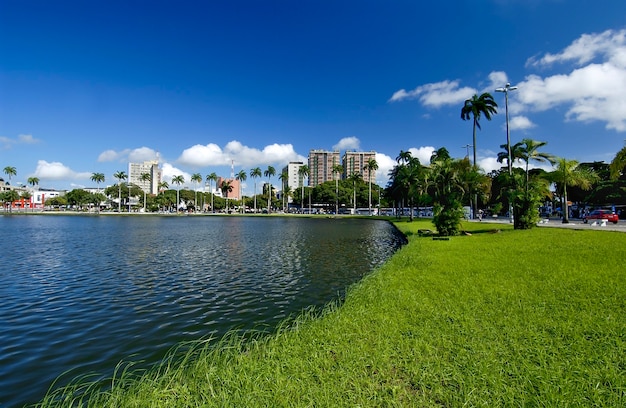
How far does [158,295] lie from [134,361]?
5948 millimetres

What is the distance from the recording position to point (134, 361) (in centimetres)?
773

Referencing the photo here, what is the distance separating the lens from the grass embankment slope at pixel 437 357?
4633mm

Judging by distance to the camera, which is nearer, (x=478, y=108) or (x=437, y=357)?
(x=437, y=357)

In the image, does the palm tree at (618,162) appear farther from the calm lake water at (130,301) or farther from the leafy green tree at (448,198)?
the calm lake water at (130,301)

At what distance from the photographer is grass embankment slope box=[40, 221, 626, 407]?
15.2ft

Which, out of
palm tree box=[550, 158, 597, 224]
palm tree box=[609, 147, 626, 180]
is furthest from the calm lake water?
palm tree box=[550, 158, 597, 224]

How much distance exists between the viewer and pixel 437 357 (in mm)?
5633

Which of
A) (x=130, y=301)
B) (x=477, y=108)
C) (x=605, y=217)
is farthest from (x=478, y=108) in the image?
(x=130, y=301)

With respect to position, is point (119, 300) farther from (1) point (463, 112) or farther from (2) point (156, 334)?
(1) point (463, 112)

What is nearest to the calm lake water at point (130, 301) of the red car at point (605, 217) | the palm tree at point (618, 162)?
the palm tree at point (618, 162)

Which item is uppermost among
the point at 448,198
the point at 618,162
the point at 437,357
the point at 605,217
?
the point at 618,162

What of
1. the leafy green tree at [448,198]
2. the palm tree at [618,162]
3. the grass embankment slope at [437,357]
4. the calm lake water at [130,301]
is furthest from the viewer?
the leafy green tree at [448,198]

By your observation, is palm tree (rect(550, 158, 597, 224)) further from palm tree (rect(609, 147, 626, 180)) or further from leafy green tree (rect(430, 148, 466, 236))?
leafy green tree (rect(430, 148, 466, 236))

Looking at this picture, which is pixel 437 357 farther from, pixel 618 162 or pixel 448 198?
pixel 618 162
